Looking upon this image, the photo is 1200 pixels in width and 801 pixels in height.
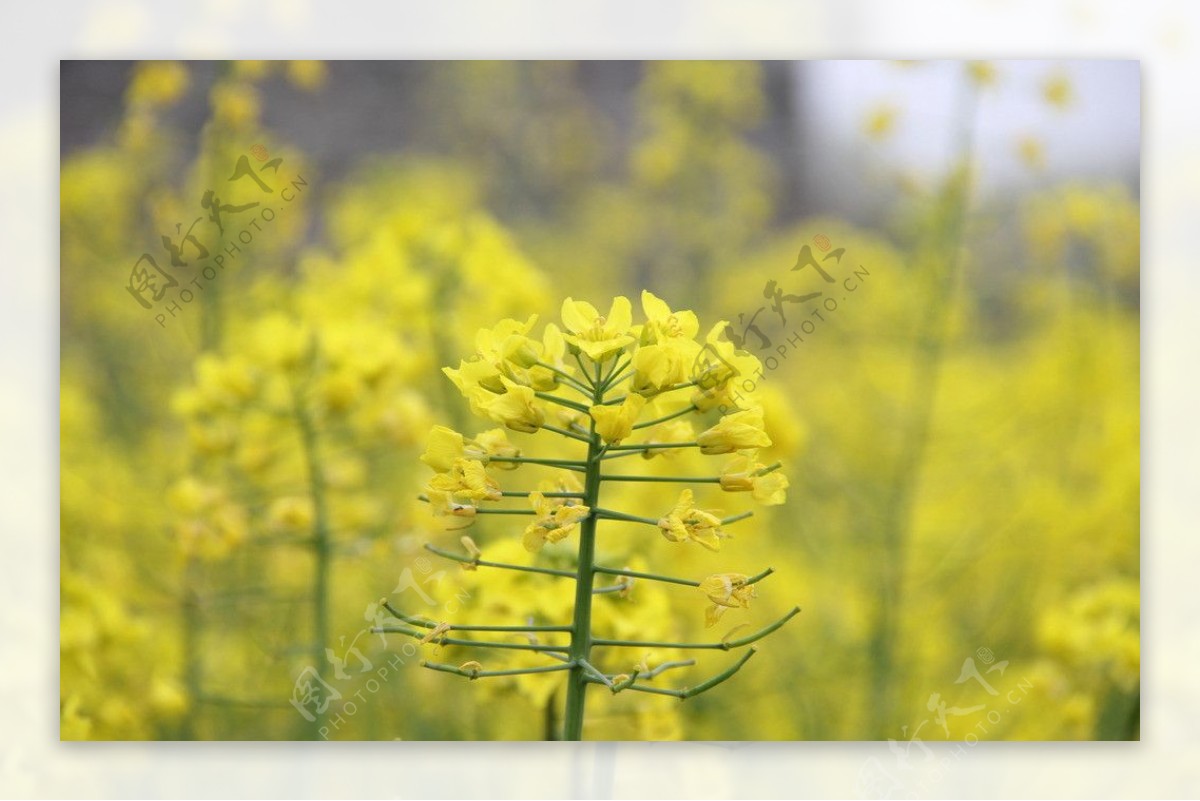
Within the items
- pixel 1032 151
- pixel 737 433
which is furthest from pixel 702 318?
pixel 737 433

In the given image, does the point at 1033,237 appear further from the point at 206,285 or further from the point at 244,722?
the point at 244,722

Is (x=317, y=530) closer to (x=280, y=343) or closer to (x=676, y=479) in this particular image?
(x=280, y=343)

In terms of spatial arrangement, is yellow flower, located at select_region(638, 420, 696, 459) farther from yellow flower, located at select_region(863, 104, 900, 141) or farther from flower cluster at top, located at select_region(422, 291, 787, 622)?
yellow flower, located at select_region(863, 104, 900, 141)

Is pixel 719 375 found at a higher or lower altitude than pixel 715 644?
higher
